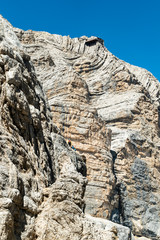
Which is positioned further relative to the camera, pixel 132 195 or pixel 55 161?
pixel 132 195

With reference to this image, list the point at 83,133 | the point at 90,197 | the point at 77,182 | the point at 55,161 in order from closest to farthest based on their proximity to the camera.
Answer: the point at 77,182
the point at 55,161
the point at 90,197
the point at 83,133

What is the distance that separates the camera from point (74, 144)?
27.7m

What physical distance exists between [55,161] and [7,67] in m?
Answer: 3.19

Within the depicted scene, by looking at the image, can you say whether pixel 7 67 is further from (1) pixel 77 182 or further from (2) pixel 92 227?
(2) pixel 92 227

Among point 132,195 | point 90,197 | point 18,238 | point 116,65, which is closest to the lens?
point 18,238

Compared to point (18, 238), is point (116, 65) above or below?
above

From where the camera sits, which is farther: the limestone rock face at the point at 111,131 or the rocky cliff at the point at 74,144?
the limestone rock face at the point at 111,131

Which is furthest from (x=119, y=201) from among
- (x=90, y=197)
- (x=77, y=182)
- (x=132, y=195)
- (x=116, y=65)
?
(x=77, y=182)

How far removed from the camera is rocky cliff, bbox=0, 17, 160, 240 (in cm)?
850

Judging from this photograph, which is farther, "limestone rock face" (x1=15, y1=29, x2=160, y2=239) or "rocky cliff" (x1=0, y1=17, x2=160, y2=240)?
"limestone rock face" (x1=15, y1=29, x2=160, y2=239)

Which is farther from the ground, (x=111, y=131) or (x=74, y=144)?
(x=111, y=131)

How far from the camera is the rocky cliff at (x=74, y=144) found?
8.50m

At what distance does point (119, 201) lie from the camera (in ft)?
96.8

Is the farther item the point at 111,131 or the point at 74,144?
the point at 111,131
